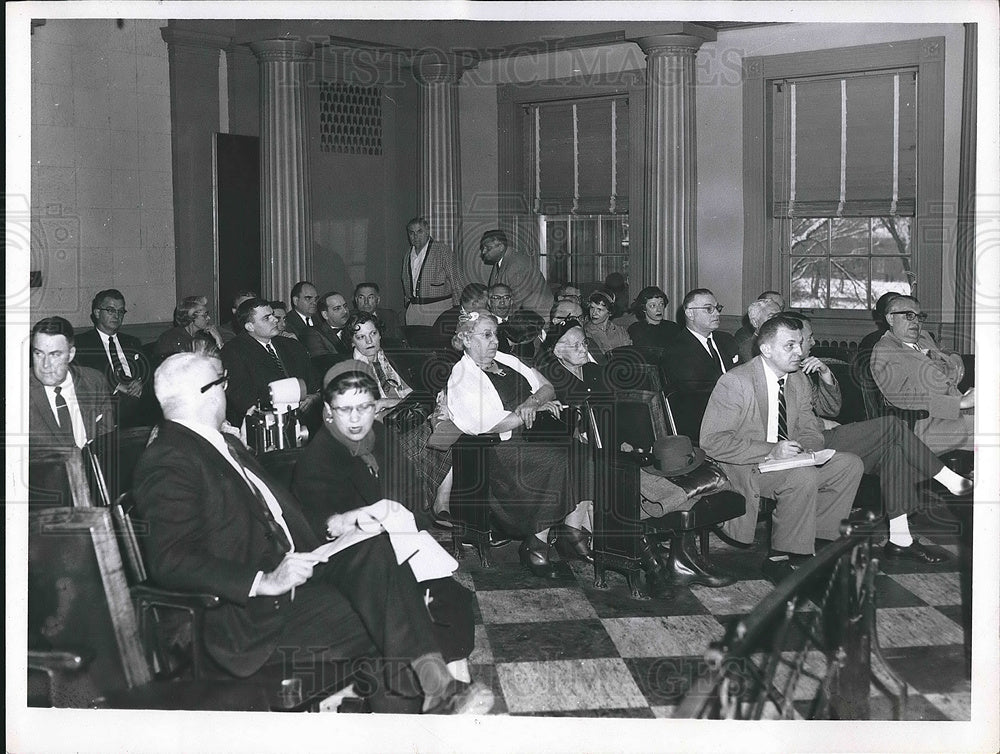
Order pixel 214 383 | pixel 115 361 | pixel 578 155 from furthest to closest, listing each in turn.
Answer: pixel 578 155, pixel 115 361, pixel 214 383

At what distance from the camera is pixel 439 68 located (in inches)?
382

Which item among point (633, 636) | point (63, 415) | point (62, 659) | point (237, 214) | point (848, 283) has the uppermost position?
point (237, 214)

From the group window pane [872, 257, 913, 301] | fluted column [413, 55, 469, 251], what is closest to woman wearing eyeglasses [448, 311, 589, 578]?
fluted column [413, 55, 469, 251]

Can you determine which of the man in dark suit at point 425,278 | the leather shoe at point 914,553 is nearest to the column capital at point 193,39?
the man in dark suit at point 425,278

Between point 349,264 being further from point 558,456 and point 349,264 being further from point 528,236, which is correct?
point 558,456

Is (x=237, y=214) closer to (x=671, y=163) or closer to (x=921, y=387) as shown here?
(x=671, y=163)

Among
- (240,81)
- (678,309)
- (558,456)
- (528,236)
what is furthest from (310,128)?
(558,456)

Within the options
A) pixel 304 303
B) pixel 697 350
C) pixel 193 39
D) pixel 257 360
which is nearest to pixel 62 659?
pixel 257 360

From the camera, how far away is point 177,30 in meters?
8.98

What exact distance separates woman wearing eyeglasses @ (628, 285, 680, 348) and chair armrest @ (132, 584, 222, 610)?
4.89m

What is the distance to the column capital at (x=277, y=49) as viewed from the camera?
8344 millimetres

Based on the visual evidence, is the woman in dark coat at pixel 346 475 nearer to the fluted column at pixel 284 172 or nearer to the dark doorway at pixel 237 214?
the fluted column at pixel 284 172

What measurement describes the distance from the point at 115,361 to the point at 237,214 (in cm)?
391

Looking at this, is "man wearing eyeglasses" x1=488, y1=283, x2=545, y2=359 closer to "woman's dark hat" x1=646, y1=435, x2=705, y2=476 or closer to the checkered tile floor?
the checkered tile floor
